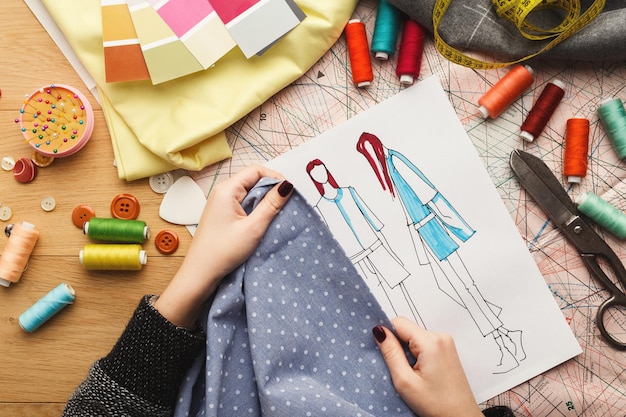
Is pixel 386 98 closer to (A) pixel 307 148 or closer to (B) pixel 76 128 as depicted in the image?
(A) pixel 307 148

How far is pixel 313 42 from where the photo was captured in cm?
90

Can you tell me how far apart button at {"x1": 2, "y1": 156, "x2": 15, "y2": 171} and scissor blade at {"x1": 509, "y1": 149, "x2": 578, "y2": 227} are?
82 centimetres

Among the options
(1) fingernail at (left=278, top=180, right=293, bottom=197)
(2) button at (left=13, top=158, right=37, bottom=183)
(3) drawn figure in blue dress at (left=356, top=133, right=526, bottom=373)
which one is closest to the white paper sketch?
(3) drawn figure in blue dress at (left=356, top=133, right=526, bottom=373)

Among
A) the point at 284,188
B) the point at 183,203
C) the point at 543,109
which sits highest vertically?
the point at 543,109

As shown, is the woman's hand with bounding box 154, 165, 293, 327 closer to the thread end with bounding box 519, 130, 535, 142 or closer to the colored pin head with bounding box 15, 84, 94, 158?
the colored pin head with bounding box 15, 84, 94, 158

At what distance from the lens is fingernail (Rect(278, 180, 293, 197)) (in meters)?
0.81

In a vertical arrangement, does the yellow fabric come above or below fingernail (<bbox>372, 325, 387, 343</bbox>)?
above

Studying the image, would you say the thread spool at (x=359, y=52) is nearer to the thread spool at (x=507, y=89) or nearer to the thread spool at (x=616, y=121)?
the thread spool at (x=507, y=89)

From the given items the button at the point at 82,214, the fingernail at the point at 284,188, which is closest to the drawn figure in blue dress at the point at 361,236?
the fingernail at the point at 284,188

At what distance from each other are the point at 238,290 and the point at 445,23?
20.8 inches

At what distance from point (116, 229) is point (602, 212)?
769 millimetres

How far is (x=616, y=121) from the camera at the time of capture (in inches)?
34.8

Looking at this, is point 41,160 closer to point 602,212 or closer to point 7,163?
point 7,163

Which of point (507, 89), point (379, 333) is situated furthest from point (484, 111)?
point (379, 333)
